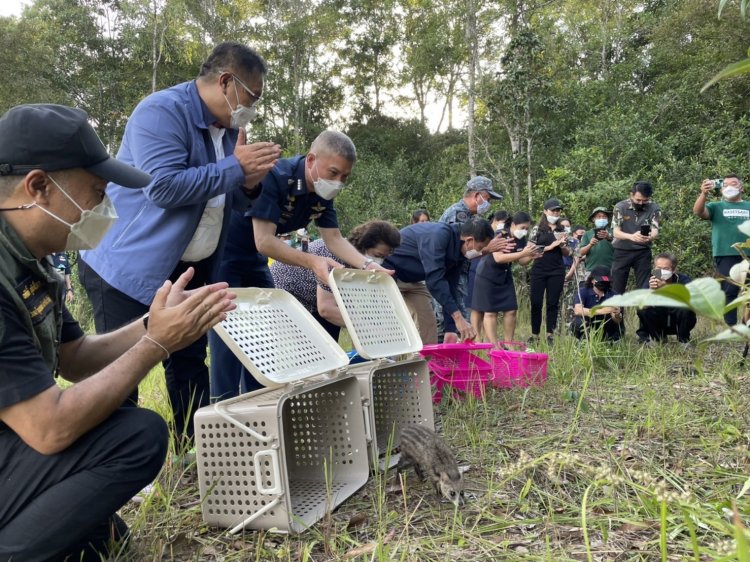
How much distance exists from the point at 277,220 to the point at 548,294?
177 inches

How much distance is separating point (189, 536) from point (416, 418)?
3.96ft

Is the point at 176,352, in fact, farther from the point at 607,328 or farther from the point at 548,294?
the point at 548,294

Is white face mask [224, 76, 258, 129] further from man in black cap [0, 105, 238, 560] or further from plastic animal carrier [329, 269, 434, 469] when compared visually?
man in black cap [0, 105, 238, 560]

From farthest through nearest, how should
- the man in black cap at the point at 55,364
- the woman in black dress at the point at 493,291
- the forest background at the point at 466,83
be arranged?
the forest background at the point at 466,83, the woman in black dress at the point at 493,291, the man in black cap at the point at 55,364

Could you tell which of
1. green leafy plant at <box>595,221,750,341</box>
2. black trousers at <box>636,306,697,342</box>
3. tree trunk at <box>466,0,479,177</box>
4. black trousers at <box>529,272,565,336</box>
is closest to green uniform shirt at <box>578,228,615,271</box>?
black trousers at <box>529,272,565,336</box>

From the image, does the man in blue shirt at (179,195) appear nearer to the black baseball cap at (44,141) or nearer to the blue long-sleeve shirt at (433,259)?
the black baseball cap at (44,141)

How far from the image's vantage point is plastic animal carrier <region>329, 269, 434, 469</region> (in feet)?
8.54

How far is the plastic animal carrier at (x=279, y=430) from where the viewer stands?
1846 mm

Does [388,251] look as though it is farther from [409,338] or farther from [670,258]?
[670,258]

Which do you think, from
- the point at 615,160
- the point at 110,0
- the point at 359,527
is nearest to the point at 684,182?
the point at 615,160

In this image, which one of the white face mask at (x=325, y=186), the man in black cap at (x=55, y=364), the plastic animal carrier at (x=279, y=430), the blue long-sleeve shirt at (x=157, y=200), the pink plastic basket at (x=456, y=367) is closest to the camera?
the man in black cap at (x=55, y=364)

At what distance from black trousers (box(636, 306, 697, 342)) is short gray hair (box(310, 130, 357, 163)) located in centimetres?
350

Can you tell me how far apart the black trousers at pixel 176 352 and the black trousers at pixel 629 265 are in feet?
17.3

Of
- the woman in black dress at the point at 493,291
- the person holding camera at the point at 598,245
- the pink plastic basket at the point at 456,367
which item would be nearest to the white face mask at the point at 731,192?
the person holding camera at the point at 598,245
